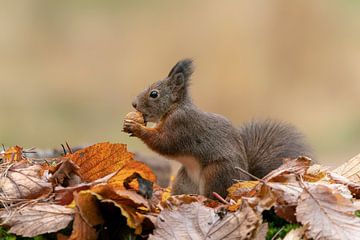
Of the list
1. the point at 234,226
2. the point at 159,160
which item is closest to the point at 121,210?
the point at 234,226

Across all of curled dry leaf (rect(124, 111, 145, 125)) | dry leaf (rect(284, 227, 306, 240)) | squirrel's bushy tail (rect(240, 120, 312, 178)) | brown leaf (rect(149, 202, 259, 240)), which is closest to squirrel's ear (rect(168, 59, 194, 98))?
curled dry leaf (rect(124, 111, 145, 125))

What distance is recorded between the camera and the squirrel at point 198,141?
294cm

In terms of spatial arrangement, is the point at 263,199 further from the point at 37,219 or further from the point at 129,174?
the point at 37,219

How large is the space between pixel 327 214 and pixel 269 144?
125 cm

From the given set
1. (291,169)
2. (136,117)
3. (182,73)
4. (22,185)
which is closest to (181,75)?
(182,73)

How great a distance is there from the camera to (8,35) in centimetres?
1300

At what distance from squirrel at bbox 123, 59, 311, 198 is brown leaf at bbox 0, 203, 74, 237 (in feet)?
3.17

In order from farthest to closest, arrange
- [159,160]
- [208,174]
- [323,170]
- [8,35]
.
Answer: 1. [8,35]
2. [159,160]
3. [208,174]
4. [323,170]

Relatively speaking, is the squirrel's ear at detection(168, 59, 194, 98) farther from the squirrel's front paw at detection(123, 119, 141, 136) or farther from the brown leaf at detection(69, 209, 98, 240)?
the brown leaf at detection(69, 209, 98, 240)

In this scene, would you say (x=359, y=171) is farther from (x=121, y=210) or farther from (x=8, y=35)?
(x=8, y=35)

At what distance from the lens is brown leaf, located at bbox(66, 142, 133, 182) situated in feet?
7.43

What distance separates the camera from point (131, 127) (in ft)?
9.91

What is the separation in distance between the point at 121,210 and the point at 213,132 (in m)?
1.08

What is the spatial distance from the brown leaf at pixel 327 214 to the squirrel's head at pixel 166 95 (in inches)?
46.4
